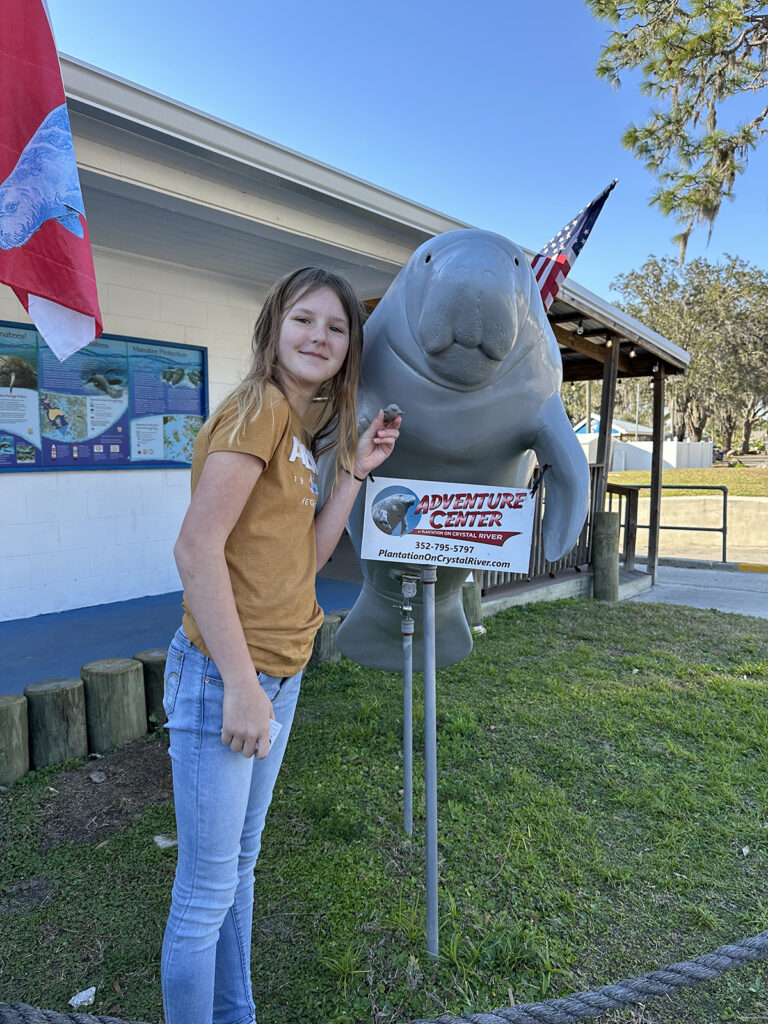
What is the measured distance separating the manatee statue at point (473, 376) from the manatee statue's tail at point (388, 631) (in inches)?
26.3

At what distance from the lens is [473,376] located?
1687 mm

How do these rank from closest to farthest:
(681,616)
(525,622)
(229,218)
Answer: (229,218) → (525,622) → (681,616)

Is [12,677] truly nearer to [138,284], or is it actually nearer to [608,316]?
[138,284]

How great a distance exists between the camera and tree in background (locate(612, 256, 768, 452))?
29.1 metres

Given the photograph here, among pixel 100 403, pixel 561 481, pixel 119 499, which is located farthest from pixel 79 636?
pixel 561 481

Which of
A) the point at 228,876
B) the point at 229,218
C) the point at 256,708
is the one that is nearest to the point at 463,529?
the point at 256,708

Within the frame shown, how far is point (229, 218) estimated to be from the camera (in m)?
4.12

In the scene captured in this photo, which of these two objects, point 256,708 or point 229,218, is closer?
point 256,708

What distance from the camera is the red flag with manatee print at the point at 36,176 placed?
2.02 m

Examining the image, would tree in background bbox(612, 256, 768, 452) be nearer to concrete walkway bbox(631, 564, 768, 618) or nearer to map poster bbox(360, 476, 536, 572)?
concrete walkway bbox(631, 564, 768, 618)

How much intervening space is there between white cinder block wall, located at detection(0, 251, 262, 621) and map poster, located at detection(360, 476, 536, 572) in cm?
410

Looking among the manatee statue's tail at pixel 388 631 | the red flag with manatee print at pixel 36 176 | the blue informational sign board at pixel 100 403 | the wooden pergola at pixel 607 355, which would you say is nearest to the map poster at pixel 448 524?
the manatee statue's tail at pixel 388 631

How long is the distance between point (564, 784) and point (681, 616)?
14.1 ft

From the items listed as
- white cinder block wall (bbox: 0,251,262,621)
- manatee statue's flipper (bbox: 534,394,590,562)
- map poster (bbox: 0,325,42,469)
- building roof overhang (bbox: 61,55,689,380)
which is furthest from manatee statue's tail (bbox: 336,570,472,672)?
map poster (bbox: 0,325,42,469)
